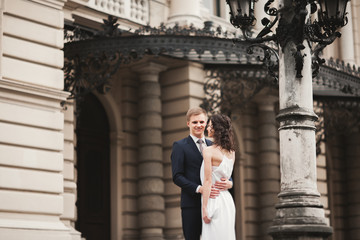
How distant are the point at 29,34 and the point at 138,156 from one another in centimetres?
557

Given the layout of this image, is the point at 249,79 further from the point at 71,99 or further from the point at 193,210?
the point at 193,210

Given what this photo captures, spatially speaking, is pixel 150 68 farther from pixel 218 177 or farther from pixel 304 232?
pixel 304 232

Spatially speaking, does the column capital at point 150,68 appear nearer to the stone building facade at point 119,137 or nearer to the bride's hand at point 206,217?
the stone building facade at point 119,137

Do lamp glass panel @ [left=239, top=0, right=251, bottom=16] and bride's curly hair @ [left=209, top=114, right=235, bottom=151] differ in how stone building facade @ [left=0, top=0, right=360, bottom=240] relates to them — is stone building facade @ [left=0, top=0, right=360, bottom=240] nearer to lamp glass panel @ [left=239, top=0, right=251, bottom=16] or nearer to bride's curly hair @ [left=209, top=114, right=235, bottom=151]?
lamp glass panel @ [left=239, top=0, right=251, bottom=16]

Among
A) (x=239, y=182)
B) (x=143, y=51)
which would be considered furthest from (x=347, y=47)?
(x=143, y=51)

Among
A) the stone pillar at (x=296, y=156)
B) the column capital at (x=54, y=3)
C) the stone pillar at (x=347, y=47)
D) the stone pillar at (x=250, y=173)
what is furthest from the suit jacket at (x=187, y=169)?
the stone pillar at (x=347, y=47)

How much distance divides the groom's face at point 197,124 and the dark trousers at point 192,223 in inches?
29.1

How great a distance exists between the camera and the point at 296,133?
7.70 metres

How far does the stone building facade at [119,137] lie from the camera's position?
41.1 feet

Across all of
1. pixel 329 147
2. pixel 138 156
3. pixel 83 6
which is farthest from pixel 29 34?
pixel 329 147

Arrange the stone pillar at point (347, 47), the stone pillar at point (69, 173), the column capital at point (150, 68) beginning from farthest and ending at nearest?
the stone pillar at point (347, 47), the column capital at point (150, 68), the stone pillar at point (69, 173)

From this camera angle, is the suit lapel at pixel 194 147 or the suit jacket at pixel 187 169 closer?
the suit jacket at pixel 187 169

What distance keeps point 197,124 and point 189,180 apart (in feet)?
1.83

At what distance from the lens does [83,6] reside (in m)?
15.2
